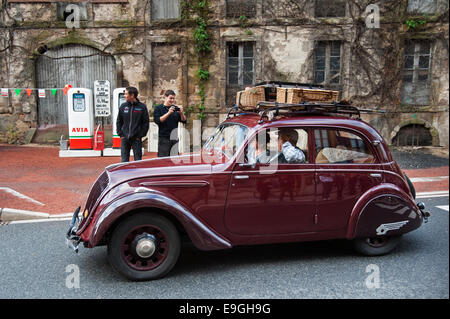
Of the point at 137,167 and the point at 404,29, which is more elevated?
the point at 404,29

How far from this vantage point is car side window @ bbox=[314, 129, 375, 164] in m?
4.29

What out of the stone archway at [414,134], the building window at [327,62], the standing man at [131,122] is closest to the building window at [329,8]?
the building window at [327,62]

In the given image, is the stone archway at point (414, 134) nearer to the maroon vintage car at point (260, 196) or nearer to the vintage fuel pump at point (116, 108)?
the vintage fuel pump at point (116, 108)

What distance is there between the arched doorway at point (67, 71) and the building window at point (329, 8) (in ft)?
26.5

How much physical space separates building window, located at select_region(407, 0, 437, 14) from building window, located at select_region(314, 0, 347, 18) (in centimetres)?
254

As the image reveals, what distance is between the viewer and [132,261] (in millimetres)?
3875

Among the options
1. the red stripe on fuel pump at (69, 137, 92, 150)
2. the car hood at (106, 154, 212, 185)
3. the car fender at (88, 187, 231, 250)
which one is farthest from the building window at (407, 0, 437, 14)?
the car fender at (88, 187, 231, 250)

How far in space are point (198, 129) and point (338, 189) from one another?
11.0 meters

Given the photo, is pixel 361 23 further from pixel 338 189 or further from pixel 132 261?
pixel 132 261

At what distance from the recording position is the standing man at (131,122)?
7172 mm

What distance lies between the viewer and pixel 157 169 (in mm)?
Answer: 3996

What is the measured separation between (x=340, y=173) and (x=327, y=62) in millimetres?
11244
